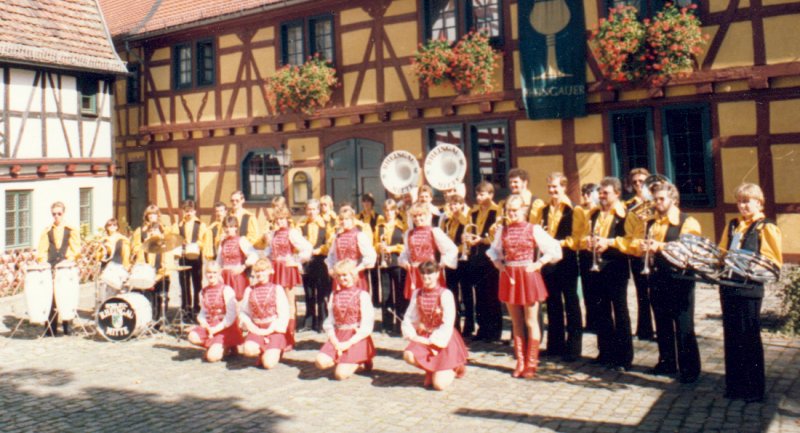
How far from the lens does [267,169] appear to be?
1842 cm

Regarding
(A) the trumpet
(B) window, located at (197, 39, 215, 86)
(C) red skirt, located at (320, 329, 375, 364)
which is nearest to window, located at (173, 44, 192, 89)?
(B) window, located at (197, 39, 215, 86)

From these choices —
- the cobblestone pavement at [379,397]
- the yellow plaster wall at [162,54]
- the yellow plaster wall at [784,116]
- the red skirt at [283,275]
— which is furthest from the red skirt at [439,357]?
the yellow plaster wall at [162,54]

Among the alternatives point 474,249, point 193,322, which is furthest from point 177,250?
point 474,249

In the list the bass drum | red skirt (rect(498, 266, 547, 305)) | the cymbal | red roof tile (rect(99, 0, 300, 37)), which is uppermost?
red roof tile (rect(99, 0, 300, 37))

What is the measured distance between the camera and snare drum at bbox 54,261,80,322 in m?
9.41

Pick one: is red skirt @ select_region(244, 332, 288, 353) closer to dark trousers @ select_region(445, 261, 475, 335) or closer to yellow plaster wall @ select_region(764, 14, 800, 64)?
dark trousers @ select_region(445, 261, 475, 335)

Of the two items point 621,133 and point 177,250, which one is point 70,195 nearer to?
point 177,250

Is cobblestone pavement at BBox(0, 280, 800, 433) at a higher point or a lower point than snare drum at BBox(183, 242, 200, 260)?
lower

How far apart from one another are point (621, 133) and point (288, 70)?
25.7 feet

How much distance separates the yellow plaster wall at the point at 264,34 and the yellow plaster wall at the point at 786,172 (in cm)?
1170

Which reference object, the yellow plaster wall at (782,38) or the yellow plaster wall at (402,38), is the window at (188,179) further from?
the yellow plaster wall at (782,38)

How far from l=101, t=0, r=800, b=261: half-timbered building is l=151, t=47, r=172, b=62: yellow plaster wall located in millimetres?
87

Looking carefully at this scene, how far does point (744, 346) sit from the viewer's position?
5.82 m

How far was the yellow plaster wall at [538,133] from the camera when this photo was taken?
45.9 ft
